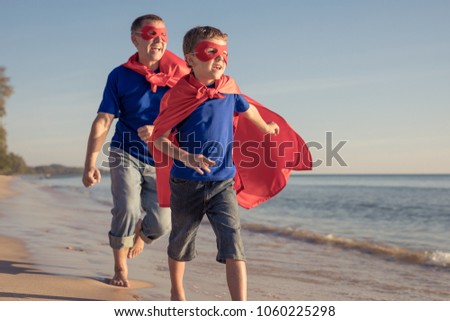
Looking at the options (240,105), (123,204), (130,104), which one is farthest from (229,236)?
(130,104)

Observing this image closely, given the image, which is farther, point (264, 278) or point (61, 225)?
point (61, 225)

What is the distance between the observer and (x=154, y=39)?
417cm

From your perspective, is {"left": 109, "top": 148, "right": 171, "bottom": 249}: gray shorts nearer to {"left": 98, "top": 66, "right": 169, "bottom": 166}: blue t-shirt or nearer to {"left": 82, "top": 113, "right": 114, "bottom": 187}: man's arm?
{"left": 98, "top": 66, "right": 169, "bottom": 166}: blue t-shirt

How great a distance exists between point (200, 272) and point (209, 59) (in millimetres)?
2444

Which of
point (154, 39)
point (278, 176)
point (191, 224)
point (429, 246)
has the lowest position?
point (429, 246)

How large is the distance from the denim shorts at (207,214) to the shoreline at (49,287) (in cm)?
66

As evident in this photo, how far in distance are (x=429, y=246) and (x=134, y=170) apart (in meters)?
6.41

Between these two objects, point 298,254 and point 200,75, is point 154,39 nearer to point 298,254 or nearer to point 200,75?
point 200,75

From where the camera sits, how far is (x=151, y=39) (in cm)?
416

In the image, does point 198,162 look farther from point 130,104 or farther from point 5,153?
point 5,153

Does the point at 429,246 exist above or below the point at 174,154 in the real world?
below
